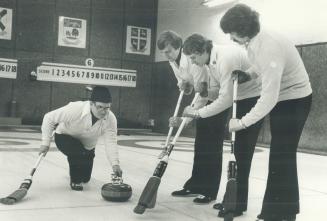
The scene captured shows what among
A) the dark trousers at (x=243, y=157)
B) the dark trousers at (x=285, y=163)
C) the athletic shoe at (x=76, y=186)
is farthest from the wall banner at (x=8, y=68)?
the dark trousers at (x=285, y=163)

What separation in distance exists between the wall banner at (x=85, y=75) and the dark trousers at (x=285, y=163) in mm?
9570

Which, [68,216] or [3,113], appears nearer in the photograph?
[68,216]

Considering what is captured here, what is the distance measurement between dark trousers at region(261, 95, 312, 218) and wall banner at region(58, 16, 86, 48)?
388 inches

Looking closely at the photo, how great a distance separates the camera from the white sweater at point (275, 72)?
2.41m

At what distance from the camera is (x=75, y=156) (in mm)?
3797

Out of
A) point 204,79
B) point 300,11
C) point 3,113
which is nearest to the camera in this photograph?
point 204,79

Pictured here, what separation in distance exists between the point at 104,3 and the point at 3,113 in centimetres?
408

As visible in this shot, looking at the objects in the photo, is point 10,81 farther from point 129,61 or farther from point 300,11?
point 300,11

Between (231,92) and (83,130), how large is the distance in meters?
1.31

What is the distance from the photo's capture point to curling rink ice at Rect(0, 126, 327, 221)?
2.87 metres

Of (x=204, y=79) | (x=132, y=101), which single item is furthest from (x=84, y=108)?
(x=132, y=101)

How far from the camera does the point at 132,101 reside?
41.3ft

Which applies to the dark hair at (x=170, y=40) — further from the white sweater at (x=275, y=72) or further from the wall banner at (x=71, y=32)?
the wall banner at (x=71, y=32)

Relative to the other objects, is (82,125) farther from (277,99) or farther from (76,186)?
(277,99)
